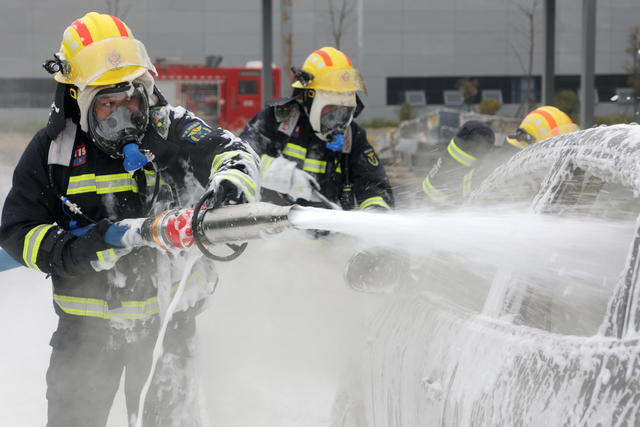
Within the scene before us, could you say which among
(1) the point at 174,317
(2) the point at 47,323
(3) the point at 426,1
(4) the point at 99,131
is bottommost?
(2) the point at 47,323

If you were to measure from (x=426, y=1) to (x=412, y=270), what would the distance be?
50.6 ft

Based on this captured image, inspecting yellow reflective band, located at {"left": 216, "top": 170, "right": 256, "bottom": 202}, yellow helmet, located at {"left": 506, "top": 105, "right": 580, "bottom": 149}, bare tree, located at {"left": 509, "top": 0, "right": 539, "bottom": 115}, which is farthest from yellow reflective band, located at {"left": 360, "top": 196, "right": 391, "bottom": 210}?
bare tree, located at {"left": 509, "top": 0, "right": 539, "bottom": 115}

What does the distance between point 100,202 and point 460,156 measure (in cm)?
234

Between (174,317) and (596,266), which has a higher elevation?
(596,266)

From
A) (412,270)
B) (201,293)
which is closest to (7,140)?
(201,293)

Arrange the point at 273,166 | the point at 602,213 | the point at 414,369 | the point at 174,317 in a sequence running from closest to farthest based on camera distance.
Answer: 1. the point at 602,213
2. the point at 414,369
3. the point at 174,317
4. the point at 273,166

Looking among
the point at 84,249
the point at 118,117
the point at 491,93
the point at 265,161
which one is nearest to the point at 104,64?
the point at 118,117

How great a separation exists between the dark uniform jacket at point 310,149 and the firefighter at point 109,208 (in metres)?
1.64

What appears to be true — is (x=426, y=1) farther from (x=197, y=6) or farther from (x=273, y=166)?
(x=273, y=166)

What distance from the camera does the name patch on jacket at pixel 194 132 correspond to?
2736 mm

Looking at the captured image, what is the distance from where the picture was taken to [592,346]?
4.20ft

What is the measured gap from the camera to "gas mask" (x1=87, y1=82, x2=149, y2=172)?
2545 millimetres

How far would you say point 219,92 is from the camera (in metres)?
13.4

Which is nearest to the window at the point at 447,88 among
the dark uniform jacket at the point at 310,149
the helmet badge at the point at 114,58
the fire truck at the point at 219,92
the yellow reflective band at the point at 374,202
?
the fire truck at the point at 219,92
